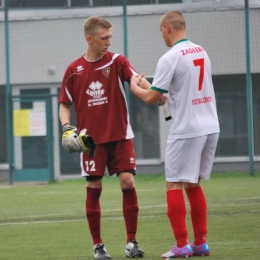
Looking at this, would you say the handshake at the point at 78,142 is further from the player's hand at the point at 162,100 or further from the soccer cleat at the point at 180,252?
the soccer cleat at the point at 180,252

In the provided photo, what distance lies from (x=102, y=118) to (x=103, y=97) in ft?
0.53

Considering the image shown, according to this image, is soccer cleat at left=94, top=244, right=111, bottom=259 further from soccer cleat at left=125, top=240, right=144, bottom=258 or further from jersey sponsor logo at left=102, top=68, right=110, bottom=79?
jersey sponsor logo at left=102, top=68, right=110, bottom=79

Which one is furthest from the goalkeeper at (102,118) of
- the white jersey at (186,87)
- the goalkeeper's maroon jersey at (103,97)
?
the white jersey at (186,87)

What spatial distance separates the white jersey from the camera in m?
5.94

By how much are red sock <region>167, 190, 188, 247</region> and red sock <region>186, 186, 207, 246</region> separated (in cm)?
17

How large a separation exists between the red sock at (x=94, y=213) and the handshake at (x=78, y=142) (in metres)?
0.30

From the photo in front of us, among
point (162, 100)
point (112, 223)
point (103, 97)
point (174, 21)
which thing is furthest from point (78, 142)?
point (112, 223)

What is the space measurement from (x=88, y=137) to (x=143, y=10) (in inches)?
478

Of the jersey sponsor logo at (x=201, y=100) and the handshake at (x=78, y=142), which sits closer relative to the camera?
the jersey sponsor logo at (x=201, y=100)

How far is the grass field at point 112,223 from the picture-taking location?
6.68m

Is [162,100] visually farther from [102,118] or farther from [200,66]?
[102,118]

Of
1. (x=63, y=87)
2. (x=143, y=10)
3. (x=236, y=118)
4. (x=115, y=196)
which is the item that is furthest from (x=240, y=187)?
(x=63, y=87)

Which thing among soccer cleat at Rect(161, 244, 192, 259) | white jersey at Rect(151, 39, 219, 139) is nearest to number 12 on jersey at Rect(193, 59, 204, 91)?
white jersey at Rect(151, 39, 219, 139)

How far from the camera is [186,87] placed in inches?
235
